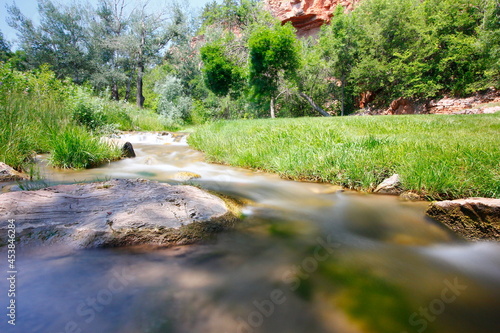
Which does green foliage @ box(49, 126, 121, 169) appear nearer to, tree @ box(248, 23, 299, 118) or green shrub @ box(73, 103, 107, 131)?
green shrub @ box(73, 103, 107, 131)

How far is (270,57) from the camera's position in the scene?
17.8 m

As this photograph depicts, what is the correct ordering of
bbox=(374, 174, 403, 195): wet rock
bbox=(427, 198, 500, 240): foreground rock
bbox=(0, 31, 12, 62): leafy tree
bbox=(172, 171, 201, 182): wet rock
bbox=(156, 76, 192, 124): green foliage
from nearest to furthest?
bbox=(427, 198, 500, 240): foreground rock < bbox=(374, 174, 403, 195): wet rock < bbox=(172, 171, 201, 182): wet rock < bbox=(156, 76, 192, 124): green foliage < bbox=(0, 31, 12, 62): leafy tree

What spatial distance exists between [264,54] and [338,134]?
1392 cm

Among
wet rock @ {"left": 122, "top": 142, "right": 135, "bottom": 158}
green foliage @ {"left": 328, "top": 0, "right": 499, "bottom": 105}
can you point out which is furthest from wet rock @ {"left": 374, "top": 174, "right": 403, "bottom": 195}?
green foliage @ {"left": 328, "top": 0, "right": 499, "bottom": 105}

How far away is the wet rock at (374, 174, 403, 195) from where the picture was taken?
3631 millimetres

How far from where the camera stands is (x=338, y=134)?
6336 millimetres

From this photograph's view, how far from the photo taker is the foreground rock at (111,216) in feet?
6.37

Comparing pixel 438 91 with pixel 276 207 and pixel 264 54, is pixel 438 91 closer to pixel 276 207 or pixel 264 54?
pixel 264 54

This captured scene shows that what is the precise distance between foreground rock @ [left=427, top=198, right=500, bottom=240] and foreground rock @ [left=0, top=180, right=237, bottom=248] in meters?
2.19

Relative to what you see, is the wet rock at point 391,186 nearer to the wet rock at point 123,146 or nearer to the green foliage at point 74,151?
the green foliage at point 74,151

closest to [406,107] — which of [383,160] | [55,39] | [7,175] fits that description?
[383,160]

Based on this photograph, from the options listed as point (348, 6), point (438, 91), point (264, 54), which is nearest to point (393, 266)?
point (264, 54)

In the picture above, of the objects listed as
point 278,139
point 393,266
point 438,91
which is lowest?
point 393,266

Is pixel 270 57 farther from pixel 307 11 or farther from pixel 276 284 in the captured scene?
pixel 307 11
